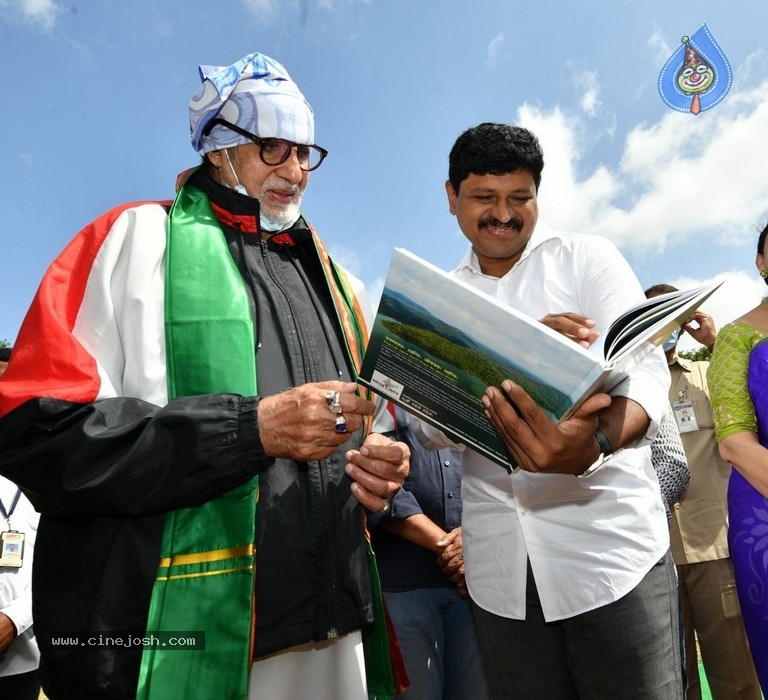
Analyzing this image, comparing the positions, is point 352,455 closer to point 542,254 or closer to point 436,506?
point 542,254

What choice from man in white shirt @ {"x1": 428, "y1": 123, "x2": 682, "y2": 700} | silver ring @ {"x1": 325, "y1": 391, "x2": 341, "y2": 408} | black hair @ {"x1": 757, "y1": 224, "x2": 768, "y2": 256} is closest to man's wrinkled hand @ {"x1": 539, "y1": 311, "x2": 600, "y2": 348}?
man in white shirt @ {"x1": 428, "y1": 123, "x2": 682, "y2": 700}

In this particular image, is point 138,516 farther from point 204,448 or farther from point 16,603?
point 16,603

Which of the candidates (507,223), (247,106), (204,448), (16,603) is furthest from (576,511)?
(16,603)

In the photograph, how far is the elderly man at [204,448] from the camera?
1.49m

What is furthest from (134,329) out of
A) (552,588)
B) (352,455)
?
(552,588)

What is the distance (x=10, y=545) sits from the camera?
3477 millimetres

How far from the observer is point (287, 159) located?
85.9 inches

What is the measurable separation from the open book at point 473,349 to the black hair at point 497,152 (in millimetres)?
1115

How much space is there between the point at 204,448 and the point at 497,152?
5.50ft

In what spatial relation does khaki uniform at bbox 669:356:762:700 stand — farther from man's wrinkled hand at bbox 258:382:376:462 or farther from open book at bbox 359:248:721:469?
man's wrinkled hand at bbox 258:382:376:462

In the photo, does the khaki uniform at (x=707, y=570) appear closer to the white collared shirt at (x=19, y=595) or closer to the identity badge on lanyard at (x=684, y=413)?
the identity badge on lanyard at (x=684, y=413)

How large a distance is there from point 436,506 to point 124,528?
181cm

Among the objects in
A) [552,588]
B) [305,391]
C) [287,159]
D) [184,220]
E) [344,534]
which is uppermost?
[287,159]

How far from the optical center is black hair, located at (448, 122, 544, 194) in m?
2.54
